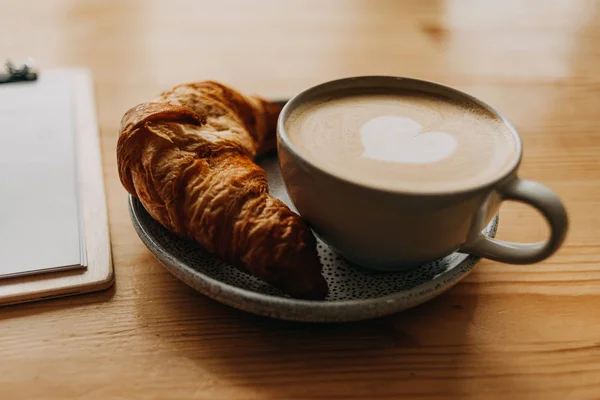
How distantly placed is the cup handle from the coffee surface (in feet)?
0.08

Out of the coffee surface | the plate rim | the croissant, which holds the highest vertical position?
the coffee surface

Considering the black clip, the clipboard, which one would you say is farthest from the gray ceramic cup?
→ the black clip

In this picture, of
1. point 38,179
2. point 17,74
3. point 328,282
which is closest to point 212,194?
point 328,282

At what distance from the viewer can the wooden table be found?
0.56 metres

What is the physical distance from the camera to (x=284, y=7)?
1466mm

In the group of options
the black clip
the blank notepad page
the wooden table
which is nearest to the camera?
the wooden table

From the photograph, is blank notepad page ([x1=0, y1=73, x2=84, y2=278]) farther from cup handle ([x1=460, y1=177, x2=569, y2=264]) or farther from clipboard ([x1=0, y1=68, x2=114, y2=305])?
cup handle ([x1=460, y1=177, x2=569, y2=264])

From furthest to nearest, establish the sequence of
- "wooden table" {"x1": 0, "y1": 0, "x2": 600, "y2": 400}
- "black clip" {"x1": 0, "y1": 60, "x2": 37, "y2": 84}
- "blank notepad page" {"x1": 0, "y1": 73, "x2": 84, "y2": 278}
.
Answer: "black clip" {"x1": 0, "y1": 60, "x2": 37, "y2": 84}, "blank notepad page" {"x1": 0, "y1": 73, "x2": 84, "y2": 278}, "wooden table" {"x1": 0, "y1": 0, "x2": 600, "y2": 400}

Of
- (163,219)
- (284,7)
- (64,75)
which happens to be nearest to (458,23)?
(284,7)

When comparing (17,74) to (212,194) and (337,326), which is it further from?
(337,326)

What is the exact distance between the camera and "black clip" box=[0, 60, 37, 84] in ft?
3.43

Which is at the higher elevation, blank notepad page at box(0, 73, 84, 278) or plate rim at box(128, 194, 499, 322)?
plate rim at box(128, 194, 499, 322)

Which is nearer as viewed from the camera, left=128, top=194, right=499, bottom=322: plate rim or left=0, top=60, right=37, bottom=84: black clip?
left=128, top=194, right=499, bottom=322: plate rim

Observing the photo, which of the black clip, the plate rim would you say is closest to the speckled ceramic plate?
the plate rim
